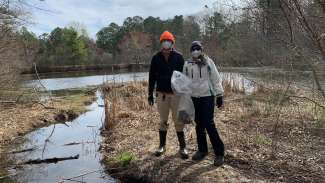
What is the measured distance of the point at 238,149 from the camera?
7.00 meters

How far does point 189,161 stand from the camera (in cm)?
651

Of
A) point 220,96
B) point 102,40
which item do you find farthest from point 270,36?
point 102,40

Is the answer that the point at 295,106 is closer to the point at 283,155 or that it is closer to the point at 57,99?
the point at 283,155

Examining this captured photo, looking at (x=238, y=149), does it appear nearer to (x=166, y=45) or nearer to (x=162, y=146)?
(x=162, y=146)

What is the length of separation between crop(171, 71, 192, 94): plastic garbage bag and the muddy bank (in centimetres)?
117

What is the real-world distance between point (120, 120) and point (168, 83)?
482 cm

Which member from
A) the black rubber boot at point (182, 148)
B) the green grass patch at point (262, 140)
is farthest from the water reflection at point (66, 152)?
the green grass patch at point (262, 140)

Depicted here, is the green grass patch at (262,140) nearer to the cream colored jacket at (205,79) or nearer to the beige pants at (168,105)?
the beige pants at (168,105)

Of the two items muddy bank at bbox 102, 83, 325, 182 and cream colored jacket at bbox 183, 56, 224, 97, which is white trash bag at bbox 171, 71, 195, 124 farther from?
muddy bank at bbox 102, 83, 325, 182

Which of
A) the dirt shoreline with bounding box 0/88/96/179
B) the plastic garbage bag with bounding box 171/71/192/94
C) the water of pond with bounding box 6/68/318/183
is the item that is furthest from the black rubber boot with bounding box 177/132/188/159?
the dirt shoreline with bounding box 0/88/96/179

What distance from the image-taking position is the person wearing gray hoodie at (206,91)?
241 inches

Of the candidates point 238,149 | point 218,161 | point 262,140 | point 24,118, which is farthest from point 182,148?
point 24,118

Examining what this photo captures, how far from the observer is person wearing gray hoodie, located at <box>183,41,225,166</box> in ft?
20.1

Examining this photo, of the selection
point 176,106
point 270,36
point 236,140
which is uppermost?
point 270,36
